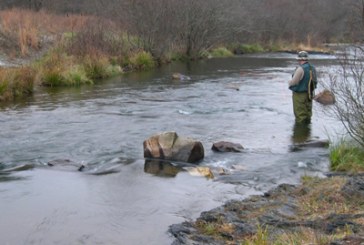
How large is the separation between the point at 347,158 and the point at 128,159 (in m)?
4.15

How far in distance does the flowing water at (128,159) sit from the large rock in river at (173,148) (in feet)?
0.84

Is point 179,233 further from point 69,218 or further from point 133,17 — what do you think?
point 133,17

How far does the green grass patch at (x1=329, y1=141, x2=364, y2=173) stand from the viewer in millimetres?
8719

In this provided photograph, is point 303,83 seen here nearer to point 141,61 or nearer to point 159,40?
point 141,61

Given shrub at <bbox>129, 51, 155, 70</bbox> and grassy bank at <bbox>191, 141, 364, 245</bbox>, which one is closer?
grassy bank at <bbox>191, 141, 364, 245</bbox>

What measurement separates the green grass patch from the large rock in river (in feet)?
8.29

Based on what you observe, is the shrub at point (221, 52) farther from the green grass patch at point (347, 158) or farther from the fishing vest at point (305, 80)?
the green grass patch at point (347, 158)

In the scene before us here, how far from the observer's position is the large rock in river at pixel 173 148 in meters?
9.48

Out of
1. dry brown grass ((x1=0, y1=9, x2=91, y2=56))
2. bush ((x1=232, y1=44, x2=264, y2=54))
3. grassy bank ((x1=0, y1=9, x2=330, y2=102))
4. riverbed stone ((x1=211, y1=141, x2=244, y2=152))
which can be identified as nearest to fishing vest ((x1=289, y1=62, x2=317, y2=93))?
riverbed stone ((x1=211, y1=141, x2=244, y2=152))

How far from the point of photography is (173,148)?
31.3 feet

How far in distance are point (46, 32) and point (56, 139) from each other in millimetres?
20528

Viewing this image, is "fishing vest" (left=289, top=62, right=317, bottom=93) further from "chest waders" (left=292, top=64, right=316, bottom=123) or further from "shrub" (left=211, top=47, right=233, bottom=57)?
"shrub" (left=211, top=47, right=233, bottom=57)

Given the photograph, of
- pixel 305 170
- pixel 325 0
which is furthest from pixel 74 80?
pixel 325 0

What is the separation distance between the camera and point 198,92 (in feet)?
62.3
